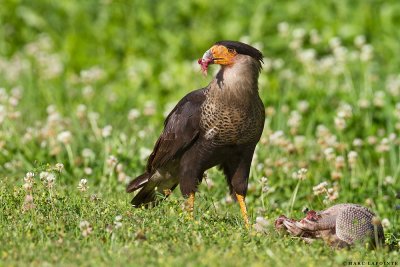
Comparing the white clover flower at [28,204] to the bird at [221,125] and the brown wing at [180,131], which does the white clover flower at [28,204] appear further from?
the brown wing at [180,131]

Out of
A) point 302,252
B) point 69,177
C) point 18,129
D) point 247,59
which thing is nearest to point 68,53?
point 18,129

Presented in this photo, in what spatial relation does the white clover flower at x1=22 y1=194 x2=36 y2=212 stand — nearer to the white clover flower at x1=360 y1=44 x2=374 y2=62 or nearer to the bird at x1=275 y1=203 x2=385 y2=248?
the bird at x1=275 y1=203 x2=385 y2=248

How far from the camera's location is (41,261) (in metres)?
5.06

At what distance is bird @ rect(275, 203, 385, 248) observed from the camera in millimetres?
6031

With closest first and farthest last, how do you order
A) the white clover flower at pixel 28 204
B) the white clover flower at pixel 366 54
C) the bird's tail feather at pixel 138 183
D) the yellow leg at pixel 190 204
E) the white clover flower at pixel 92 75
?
the white clover flower at pixel 28 204 < the yellow leg at pixel 190 204 < the bird's tail feather at pixel 138 183 < the white clover flower at pixel 366 54 < the white clover flower at pixel 92 75

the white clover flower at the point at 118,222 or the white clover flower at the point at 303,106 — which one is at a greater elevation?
the white clover flower at the point at 118,222

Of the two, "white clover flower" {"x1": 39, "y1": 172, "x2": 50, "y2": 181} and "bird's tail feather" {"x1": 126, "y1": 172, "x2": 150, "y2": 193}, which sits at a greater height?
"white clover flower" {"x1": 39, "y1": 172, "x2": 50, "y2": 181}

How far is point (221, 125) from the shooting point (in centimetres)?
662

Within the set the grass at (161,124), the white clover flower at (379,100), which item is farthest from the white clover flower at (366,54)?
the white clover flower at (379,100)

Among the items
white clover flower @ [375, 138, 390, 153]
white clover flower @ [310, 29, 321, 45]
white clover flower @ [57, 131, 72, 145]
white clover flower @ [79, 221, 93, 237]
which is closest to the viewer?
white clover flower @ [79, 221, 93, 237]

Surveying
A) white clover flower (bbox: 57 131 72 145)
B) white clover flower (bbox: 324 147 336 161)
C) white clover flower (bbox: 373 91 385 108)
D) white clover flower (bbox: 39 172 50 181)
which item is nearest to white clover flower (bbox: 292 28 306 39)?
white clover flower (bbox: 373 91 385 108)

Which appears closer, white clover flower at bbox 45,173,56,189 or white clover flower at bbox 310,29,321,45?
white clover flower at bbox 45,173,56,189

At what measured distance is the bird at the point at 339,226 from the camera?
6031 mm

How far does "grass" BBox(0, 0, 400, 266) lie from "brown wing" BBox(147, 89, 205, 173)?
0.43 metres
